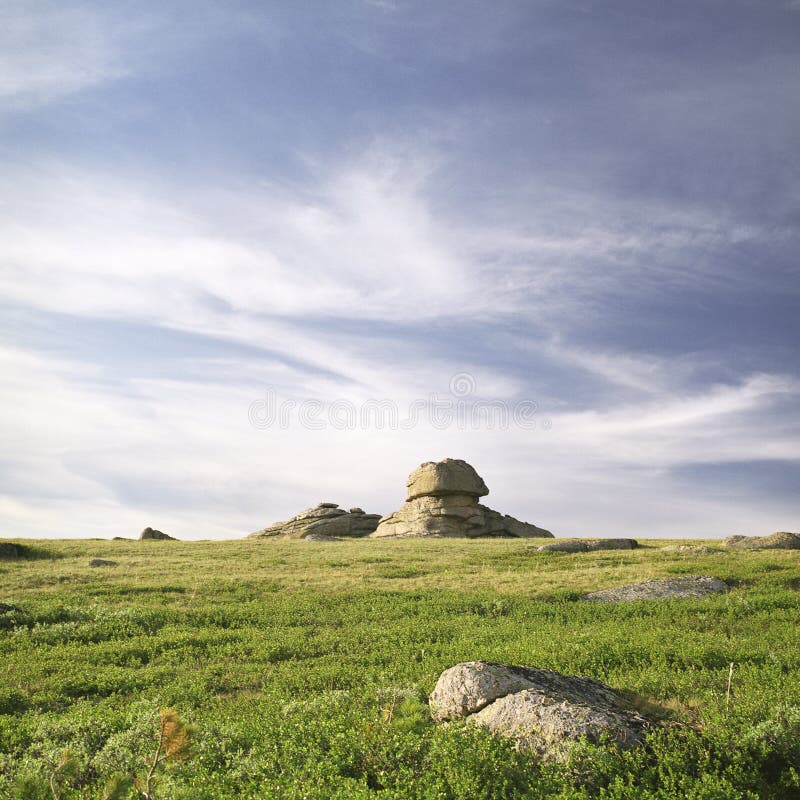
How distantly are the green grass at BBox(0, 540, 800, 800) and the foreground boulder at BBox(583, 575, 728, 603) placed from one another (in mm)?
1294

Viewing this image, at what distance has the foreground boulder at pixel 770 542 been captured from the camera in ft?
132

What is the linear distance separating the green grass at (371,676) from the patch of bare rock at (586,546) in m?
11.2

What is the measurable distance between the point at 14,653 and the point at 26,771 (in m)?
10.5

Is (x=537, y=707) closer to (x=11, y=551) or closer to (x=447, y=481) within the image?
(x=11, y=551)

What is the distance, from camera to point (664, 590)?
75.6ft

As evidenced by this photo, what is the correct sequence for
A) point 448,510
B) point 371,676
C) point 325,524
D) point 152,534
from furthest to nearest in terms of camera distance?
point 325,524 → point 448,510 → point 152,534 → point 371,676

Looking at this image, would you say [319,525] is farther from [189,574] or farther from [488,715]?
[488,715]

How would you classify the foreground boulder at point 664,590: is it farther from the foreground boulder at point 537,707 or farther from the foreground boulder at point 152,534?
the foreground boulder at point 152,534

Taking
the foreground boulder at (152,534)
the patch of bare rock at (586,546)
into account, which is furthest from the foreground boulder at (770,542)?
the foreground boulder at (152,534)

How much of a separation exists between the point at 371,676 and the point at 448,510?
6388 centimetres

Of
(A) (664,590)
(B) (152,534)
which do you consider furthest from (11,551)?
(A) (664,590)

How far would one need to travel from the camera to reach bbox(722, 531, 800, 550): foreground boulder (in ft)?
132

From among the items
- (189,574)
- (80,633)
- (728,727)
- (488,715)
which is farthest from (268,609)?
(728,727)

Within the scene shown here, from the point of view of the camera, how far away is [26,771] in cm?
779
